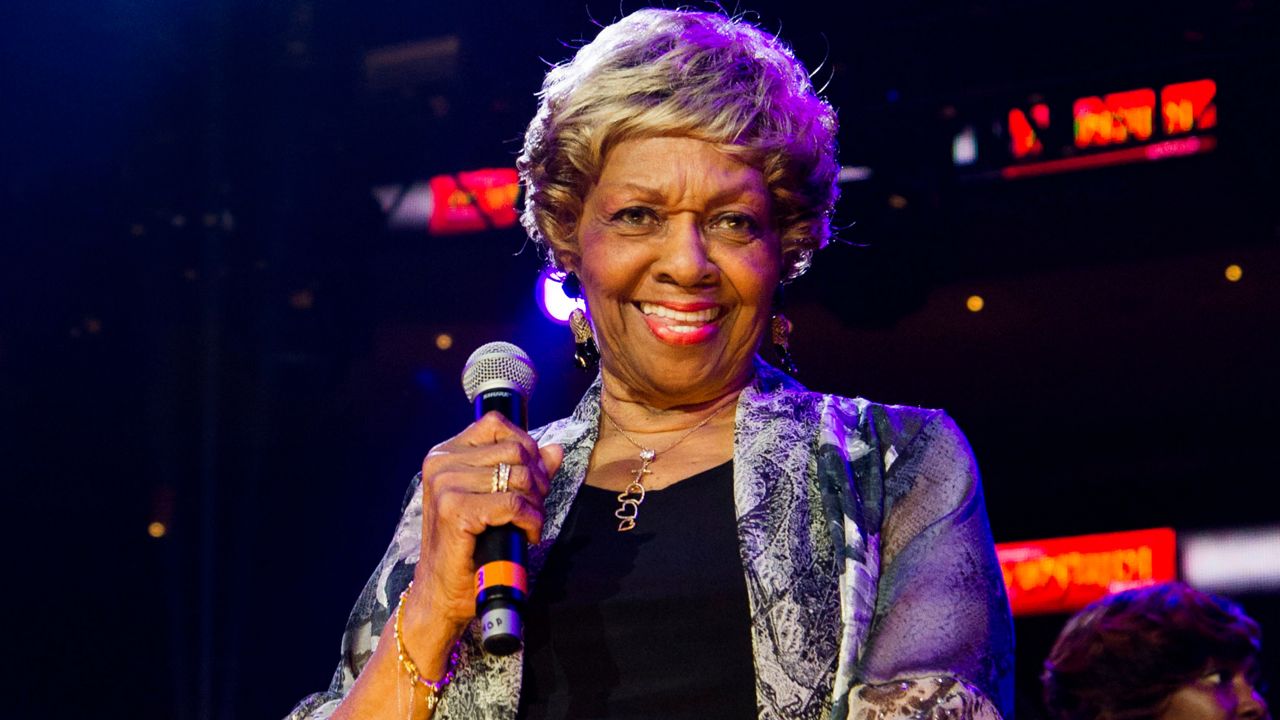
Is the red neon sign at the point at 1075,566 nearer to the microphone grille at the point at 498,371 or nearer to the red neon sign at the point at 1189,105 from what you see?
the red neon sign at the point at 1189,105

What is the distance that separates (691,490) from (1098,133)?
13.7 feet

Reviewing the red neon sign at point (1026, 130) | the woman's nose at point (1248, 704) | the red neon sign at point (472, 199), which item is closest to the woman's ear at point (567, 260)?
the woman's nose at point (1248, 704)

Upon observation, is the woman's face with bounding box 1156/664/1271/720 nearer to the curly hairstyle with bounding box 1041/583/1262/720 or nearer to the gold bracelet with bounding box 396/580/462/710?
the curly hairstyle with bounding box 1041/583/1262/720

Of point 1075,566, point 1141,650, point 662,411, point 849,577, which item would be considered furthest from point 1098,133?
point 849,577

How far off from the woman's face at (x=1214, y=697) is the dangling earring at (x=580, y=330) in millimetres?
1506

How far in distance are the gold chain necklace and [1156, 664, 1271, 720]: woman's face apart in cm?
145

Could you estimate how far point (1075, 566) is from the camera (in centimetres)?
646

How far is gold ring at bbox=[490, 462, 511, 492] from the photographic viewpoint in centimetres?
140

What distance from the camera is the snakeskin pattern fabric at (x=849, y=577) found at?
136 centimetres

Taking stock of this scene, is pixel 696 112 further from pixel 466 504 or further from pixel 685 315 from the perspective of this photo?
pixel 466 504

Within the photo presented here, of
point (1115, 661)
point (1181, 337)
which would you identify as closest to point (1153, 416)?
point (1181, 337)

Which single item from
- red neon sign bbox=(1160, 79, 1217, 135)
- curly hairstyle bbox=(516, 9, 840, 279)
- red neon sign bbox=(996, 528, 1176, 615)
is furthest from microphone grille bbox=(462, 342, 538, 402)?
red neon sign bbox=(996, 528, 1176, 615)

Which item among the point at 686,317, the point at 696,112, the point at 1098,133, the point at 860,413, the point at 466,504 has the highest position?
the point at 1098,133

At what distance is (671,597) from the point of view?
1.55 m
